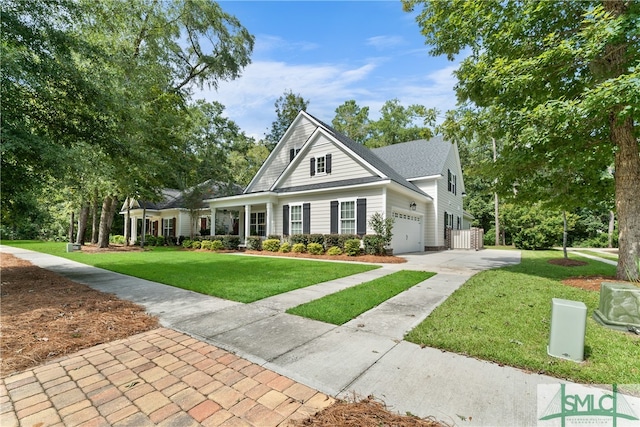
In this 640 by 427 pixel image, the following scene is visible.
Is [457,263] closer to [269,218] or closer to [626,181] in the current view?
[626,181]

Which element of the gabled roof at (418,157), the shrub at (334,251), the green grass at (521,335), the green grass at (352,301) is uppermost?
the gabled roof at (418,157)

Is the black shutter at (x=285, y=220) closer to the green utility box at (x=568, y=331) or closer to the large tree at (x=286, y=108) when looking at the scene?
the green utility box at (x=568, y=331)

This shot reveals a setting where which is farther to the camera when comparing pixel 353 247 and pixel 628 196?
pixel 353 247

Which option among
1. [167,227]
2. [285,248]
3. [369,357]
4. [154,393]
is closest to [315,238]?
[285,248]

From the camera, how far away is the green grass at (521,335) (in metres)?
2.75

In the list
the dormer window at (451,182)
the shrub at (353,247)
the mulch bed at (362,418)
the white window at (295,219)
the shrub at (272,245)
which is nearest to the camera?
the mulch bed at (362,418)

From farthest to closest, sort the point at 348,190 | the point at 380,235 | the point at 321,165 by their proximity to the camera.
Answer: the point at 321,165
the point at 348,190
the point at 380,235

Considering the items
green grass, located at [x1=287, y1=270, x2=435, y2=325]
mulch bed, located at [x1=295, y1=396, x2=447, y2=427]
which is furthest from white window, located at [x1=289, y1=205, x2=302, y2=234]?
mulch bed, located at [x1=295, y1=396, x2=447, y2=427]

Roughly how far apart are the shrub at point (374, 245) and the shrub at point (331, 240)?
58.4 inches

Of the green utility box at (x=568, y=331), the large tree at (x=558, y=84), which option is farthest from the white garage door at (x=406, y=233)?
the green utility box at (x=568, y=331)

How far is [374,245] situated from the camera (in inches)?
500

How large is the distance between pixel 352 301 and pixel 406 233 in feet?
37.9

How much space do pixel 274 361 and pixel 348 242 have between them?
10137 mm

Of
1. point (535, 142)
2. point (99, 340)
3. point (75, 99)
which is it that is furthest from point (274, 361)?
point (75, 99)
